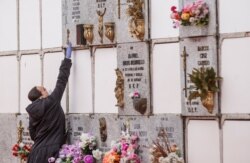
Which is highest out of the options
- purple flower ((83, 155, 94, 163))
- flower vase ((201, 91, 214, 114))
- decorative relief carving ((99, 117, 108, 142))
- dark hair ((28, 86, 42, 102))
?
dark hair ((28, 86, 42, 102))

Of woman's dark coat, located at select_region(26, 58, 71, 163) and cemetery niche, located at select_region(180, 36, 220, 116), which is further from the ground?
cemetery niche, located at select_region(180, 36, 220, 116)

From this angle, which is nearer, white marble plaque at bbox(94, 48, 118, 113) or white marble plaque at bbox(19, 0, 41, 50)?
white marble plaque at bbox(94, 48, 118, 113)

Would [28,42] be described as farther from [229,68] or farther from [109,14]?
[229,68]

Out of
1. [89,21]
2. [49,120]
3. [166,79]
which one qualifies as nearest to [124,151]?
[166,79]

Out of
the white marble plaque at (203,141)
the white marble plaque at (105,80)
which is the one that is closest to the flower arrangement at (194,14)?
the white marble plaque at (203,141)

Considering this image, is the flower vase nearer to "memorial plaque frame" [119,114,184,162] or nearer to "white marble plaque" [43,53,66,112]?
"memorial plaque frame" [119,114,184,162]

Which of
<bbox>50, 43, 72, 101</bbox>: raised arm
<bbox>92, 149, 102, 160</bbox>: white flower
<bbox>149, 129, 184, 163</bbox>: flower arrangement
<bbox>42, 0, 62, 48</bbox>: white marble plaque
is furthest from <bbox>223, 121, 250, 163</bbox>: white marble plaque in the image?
<bbox>42, 0, 62, 48</bbox>: white marble plaque

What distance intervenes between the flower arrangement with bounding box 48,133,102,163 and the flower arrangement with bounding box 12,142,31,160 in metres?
0.75

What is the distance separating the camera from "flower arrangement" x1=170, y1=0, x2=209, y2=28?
7777 mm

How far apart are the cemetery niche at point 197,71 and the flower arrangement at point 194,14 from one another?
0.18 m

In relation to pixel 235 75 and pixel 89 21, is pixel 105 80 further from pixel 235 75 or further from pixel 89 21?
pixel 235 75

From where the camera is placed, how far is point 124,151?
8.55m

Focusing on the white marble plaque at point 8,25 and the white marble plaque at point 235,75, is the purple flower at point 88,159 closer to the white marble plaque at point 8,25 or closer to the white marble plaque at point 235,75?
the white marble plaque at point 235,75

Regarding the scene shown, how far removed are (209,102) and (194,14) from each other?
86 cm
